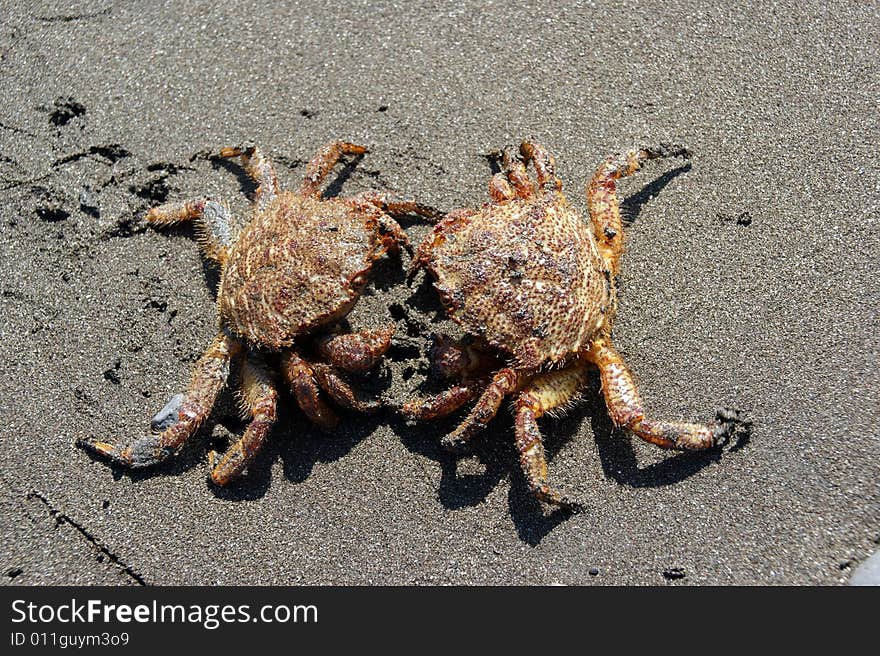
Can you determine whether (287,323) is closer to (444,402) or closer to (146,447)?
(444,402)

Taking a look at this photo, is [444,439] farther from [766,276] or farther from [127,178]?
[127,178]

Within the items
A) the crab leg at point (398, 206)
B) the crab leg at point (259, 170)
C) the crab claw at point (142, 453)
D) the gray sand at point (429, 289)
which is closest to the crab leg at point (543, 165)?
the gray sand at point (429, 289)

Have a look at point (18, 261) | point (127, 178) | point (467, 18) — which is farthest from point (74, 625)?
point (467, 18)

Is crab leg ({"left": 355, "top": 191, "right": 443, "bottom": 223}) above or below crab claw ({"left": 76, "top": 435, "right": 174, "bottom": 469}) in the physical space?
above

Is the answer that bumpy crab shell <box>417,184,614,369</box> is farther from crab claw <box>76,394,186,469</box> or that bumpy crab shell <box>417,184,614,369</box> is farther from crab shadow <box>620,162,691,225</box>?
crab claw <box>76,394,186,469</box>

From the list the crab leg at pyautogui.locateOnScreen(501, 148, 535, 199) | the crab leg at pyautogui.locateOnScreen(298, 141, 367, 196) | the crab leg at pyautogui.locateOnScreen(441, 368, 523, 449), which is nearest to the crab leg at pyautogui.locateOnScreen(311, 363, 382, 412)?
the crab leg at pyautogui.locateOnScreen(441, 368, 523, 449)

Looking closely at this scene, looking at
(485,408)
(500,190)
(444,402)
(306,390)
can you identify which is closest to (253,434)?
(306,390)
